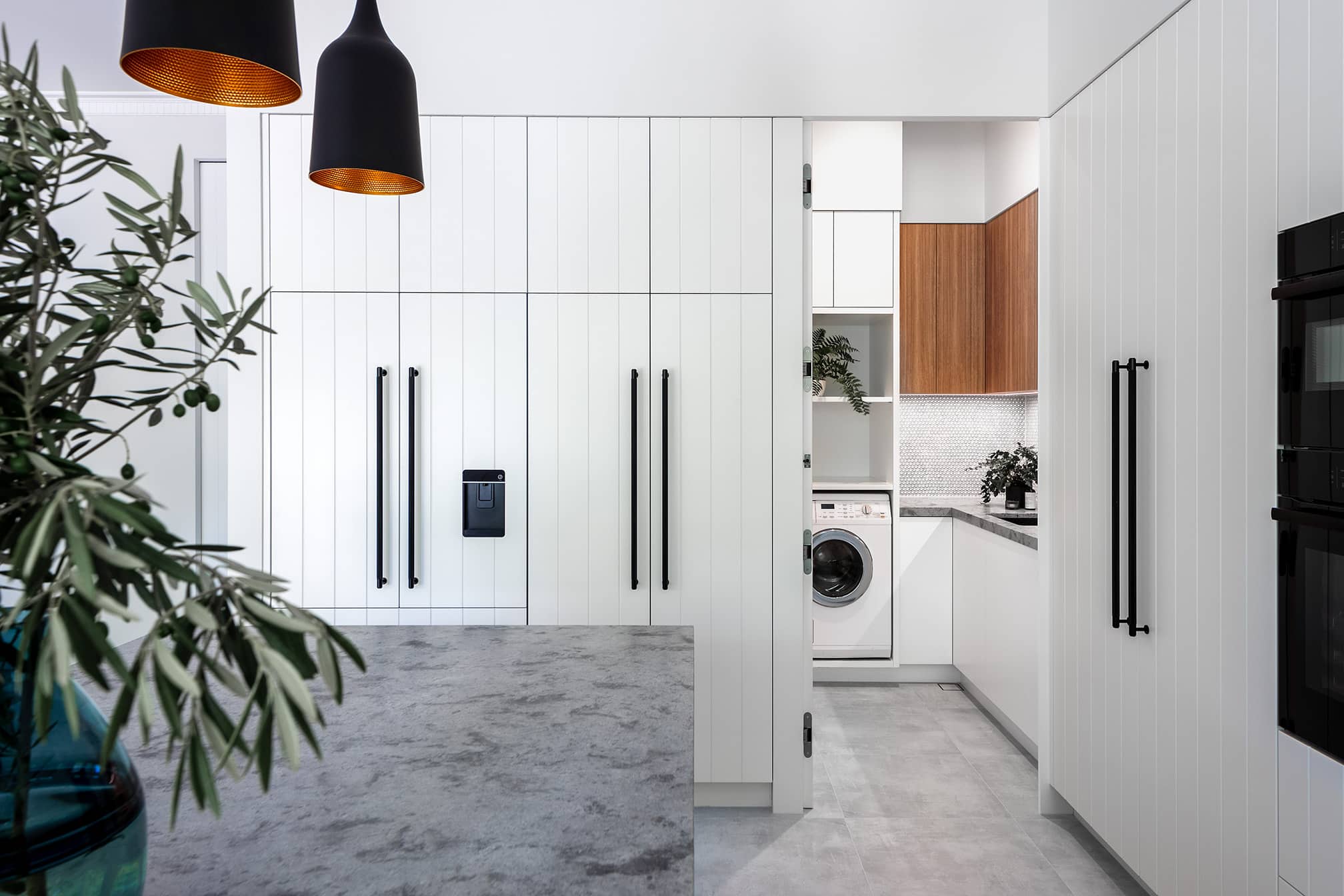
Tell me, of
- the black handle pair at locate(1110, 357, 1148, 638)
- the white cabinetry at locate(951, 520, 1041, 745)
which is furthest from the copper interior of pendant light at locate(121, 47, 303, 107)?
the white cabinetry at locate(951, 520, 1041, 745)

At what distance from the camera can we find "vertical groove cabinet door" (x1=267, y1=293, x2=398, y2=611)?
111 inches

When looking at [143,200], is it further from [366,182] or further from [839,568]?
[839,568]

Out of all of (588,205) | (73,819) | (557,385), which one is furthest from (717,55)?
Answer: (73,819)

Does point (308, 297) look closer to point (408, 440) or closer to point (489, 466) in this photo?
point (408, 440)

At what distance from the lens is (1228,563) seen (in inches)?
70.7

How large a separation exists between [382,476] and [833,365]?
2.60 metres

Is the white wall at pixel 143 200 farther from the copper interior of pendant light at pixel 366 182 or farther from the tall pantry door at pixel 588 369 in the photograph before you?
the copper interior of pendant light at pixel 366 182

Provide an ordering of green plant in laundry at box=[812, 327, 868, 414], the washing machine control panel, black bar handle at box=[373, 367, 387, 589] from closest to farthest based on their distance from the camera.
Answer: black bar handle at box=[373, 367, 387, 589] → the washing machine control panel → green plant in laundry at box=[812, 327, 868, 414]

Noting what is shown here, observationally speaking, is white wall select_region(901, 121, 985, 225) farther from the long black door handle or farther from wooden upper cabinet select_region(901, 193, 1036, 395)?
the long black door handle

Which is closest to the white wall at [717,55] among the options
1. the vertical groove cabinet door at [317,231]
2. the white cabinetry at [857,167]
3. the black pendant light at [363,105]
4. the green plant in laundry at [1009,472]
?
the vertical groove cabinet door at [317,231]

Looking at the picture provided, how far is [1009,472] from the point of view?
4340 millimetres

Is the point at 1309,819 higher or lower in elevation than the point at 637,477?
lower

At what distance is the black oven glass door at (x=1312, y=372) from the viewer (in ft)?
4.70

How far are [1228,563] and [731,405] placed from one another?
153cm
